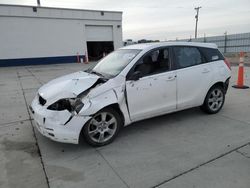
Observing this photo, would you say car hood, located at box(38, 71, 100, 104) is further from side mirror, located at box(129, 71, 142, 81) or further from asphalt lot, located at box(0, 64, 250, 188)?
asphalt lot, located at box(0, 64, 250, 188)

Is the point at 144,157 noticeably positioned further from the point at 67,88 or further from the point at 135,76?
the point at 67,88

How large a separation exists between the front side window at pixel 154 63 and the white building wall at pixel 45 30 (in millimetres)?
18489

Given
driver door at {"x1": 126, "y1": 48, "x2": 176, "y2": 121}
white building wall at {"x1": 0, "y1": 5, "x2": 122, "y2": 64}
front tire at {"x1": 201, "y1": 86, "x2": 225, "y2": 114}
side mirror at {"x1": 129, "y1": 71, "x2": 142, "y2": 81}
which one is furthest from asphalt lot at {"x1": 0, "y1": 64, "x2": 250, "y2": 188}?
white building wall at {"x1": 0, "y1": 5, "x2": 122, "y2": 64}

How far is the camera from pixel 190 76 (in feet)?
14.0

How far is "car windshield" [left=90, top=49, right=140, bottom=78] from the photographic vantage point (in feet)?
12.4

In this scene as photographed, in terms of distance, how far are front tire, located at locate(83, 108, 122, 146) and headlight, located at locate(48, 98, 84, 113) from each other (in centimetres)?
30

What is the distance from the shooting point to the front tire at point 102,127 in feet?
11.0

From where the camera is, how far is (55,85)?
12.4ft

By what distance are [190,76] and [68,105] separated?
250cm

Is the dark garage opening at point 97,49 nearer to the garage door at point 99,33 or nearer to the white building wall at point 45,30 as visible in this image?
the garage door at point 99,33

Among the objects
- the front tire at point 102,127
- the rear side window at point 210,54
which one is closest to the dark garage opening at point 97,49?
the rear side window at point 210,54

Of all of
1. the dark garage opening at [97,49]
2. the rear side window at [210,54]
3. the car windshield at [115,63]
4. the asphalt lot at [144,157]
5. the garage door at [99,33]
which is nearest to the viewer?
the asphalt lot at [144,157]

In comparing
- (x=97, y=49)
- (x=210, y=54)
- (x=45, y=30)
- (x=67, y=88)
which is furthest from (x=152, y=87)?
(x=97, y=49)

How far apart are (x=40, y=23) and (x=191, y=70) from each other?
19.0 m
